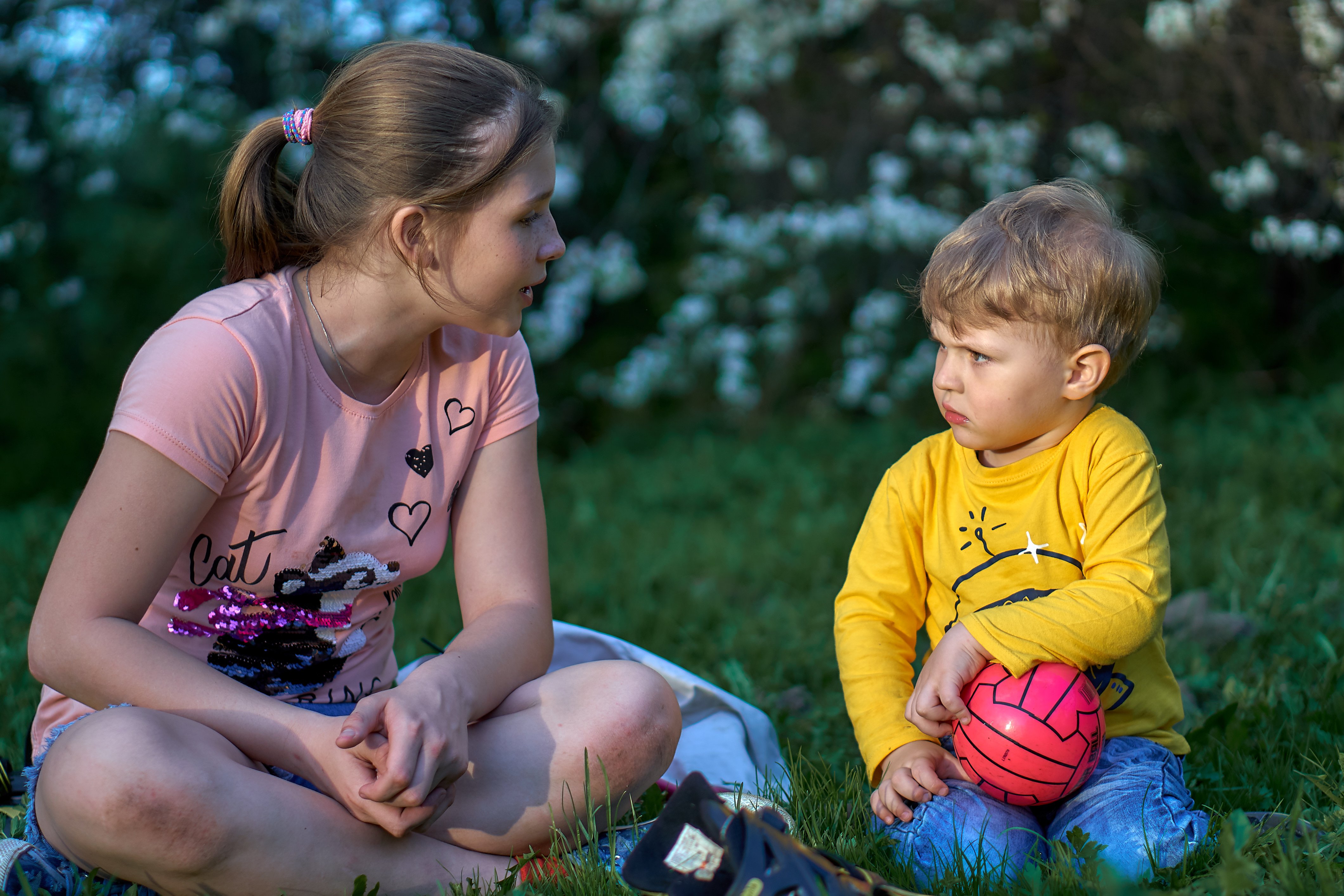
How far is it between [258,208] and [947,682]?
4.97ft

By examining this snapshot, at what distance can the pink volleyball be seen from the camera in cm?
186

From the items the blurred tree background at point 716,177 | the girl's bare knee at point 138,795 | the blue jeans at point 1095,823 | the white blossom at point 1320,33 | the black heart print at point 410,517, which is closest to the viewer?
the girl's bare knee at point 138,795

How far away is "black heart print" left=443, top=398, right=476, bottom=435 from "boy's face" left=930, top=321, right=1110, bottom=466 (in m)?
0.90

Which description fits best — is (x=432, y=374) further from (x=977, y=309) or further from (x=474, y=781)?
(x=977, y=309)

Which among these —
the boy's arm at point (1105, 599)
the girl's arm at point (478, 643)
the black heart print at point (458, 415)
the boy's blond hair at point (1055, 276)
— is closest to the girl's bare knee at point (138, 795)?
the girl's arm at point (478, 643)

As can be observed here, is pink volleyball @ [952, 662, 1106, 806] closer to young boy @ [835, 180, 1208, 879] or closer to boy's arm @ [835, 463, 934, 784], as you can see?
young boy @ [835, 180, 1208, 879]

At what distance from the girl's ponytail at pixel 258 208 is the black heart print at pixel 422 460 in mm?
440

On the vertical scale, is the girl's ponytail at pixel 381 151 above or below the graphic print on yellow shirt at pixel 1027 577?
above

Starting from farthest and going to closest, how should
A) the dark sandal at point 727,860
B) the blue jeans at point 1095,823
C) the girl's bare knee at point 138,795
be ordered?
1. the blue jeans at point 1095,823
2. the girl's bare knee at point 138,795
3. the dark sandal at point 727,860

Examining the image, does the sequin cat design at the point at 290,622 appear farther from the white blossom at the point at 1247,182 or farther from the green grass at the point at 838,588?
the white blossom at the point at 1247,182

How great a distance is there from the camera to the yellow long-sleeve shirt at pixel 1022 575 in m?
1.90

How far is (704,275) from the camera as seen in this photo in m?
7.42

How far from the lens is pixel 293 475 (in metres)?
2.04

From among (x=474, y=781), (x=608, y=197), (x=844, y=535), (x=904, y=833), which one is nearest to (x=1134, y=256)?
(x=904, y=833)
